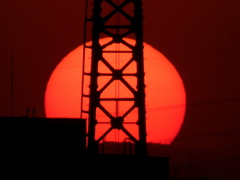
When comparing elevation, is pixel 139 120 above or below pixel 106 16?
below

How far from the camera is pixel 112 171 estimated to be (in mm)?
27578

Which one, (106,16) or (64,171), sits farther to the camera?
(106,16)

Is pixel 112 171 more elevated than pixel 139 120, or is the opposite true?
pixel 139 120

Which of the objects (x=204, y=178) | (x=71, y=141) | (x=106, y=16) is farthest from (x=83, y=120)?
(x=204, y=178)

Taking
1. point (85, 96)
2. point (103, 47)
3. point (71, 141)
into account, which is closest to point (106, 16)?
point (103, 47)

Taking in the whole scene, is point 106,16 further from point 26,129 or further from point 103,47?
point 26,129

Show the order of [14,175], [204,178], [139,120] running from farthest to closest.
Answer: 1. [204,178]
2. [139,120]
3. [14,175]

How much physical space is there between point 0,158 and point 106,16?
708cm

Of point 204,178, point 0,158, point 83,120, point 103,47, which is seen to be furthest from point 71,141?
point 204,178

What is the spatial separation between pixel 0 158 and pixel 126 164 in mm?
4444

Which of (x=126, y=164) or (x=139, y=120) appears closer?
(x=126, y=164)

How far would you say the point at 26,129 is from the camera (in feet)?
87.4

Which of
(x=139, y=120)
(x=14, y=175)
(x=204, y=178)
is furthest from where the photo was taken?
(x=204, y=178)

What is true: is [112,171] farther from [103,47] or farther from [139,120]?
[103,47]
